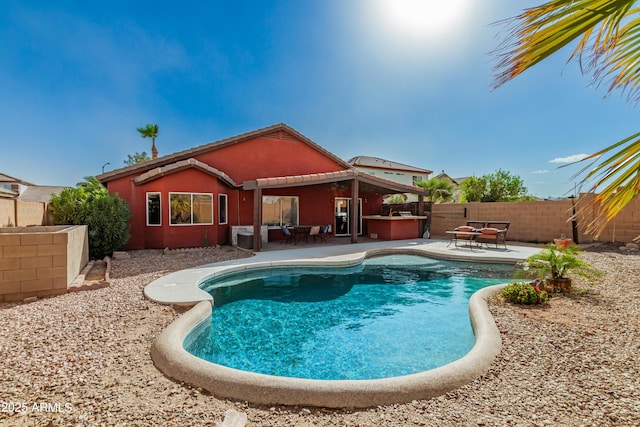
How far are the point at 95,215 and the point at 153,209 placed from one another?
2201 millimetres

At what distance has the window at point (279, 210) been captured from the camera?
595 inches

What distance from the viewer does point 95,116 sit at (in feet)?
59.3

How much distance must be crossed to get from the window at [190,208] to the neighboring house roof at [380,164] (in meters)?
22.0

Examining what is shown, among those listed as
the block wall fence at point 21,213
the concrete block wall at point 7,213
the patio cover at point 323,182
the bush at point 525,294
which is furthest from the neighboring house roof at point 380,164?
the concrete block wall at point 7,213

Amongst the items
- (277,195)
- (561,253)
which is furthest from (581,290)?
(277,195)

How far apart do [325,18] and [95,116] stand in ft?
50.9

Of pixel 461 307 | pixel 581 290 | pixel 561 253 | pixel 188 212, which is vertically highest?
pixel 188 212

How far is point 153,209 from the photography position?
12148 millimetres

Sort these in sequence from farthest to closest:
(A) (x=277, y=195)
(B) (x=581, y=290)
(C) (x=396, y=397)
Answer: (A) (x=277, y=195), (B) (x=581, y=290), (C) (x=396, y=397)

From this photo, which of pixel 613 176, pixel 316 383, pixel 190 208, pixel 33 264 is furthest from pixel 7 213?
pixel 613 176

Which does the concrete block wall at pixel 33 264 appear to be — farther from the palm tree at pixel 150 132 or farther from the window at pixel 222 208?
the palm tree at pixel 150 132

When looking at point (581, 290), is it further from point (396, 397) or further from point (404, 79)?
point (404, 79)

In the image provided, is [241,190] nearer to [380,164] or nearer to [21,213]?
[21,213]

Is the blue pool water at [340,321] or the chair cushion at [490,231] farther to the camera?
the chair cushion at [490,231]
